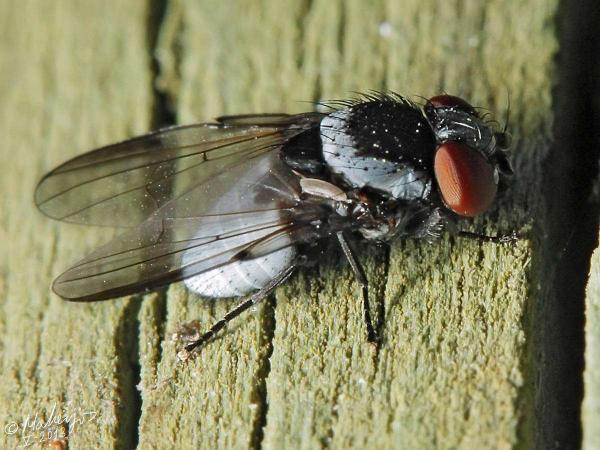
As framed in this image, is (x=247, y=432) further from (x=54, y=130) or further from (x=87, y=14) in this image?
(x=87, y=14)

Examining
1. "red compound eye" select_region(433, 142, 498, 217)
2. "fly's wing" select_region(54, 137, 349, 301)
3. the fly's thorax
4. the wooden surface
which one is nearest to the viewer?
the wooden surface

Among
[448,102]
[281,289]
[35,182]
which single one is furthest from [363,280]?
[35,182]

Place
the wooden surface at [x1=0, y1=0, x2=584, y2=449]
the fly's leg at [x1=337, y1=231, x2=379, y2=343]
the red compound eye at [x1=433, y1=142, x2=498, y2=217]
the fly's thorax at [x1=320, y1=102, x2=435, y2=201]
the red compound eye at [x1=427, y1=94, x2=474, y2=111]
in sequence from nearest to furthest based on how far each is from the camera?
the wooden surface at [x1=0, y1=0, x2=584, y2=449]
the fly's leg at [x1=337, y1=231, x2=379, y2=343]
the red compound eye at [x1=433, y1=142, x2=498, y2=217]
the fly's thorax at [x1=320, y1=102, x2=435, y2=201]
the red compound eye at [x1=427, y1=94, x2=474, y2=111]

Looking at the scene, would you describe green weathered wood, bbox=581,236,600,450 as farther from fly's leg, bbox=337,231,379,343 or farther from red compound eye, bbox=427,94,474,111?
red compound eye, bbox=427,94,474,111

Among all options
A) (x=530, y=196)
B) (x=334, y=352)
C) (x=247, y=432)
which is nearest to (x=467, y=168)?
(x=530, y=196)

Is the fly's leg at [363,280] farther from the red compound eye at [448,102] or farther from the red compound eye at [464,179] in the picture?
the red compound eye at [448,102]

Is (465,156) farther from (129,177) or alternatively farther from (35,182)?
(35,182)
